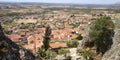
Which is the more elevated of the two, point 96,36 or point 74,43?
point 96,36

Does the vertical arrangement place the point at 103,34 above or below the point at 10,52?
below

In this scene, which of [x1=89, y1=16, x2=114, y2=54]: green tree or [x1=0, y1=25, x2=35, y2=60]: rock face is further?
[x1=89, y1=16, x2=114, y2=54]: green tree

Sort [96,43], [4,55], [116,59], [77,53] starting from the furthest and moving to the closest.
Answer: [77,53]
[96,43]
[116,59]
[4,55]

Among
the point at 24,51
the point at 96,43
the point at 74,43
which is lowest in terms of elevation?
the point at 74,43

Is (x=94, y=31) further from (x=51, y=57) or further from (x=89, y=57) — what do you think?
(x=51, y=57)

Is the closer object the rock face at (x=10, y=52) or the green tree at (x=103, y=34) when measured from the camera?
the rock face at (x=10, y=52)

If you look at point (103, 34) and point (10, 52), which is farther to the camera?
point (103, 34)

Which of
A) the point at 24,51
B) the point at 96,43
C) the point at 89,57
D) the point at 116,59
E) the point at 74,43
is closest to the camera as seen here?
the point at 24,51

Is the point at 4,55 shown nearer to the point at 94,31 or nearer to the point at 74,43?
the point at 94,31

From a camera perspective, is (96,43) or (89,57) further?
(96,43)

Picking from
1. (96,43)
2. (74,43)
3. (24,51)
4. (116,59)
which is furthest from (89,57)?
(74,43)
